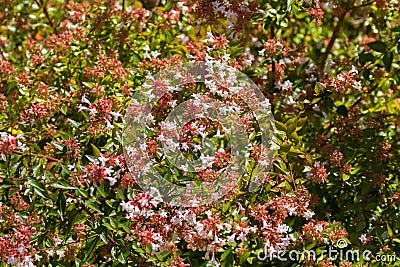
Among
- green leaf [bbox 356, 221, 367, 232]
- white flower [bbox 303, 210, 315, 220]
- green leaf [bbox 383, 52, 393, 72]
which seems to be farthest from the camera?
green leaf [bbox 383, 52, 393, 72]

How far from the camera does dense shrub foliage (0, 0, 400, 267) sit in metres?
1.97

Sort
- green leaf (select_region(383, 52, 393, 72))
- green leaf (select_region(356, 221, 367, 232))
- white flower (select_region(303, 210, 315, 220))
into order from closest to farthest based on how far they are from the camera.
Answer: white flower (select_region(303, 210, 315, 220)) → green leaf (select_region(356, 221, 367, 232)) → green leaf (select_region(383, 52, 393, 72))

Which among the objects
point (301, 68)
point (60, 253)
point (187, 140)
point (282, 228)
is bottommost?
point (60, 253)

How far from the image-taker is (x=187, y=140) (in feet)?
6.61

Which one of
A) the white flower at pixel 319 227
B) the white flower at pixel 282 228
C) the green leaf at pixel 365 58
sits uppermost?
the green leaf at pixel 365 58

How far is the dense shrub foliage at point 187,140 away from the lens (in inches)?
77.6

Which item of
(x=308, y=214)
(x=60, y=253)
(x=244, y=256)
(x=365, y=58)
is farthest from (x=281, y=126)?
(x=60, y=253)

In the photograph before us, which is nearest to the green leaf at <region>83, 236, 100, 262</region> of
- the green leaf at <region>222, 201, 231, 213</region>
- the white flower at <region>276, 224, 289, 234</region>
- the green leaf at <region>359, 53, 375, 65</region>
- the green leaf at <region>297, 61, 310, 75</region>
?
the green leaf at <region>222, 201, 231, 213</region>

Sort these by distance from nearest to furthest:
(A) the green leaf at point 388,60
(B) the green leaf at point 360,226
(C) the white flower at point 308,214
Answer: (C) the white flower at point 308,214
(B) the green leaf at point 360,226
(A) the green leaf at point 388,60

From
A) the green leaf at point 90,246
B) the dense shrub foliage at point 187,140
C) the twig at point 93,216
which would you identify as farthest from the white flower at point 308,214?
the green leaf at point 90,246

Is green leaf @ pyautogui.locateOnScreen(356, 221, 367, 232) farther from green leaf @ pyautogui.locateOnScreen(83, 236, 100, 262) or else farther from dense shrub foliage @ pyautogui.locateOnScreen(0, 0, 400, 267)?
→ green leaf @ pyautogui.locateOnScreen(83, 236, 100, 262)

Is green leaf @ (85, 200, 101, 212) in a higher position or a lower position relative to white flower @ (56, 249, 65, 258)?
higher

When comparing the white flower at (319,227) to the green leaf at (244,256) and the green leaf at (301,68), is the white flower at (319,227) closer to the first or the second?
the green leaf at (244,256)

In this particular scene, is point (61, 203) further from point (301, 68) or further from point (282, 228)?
point (301, 68)
